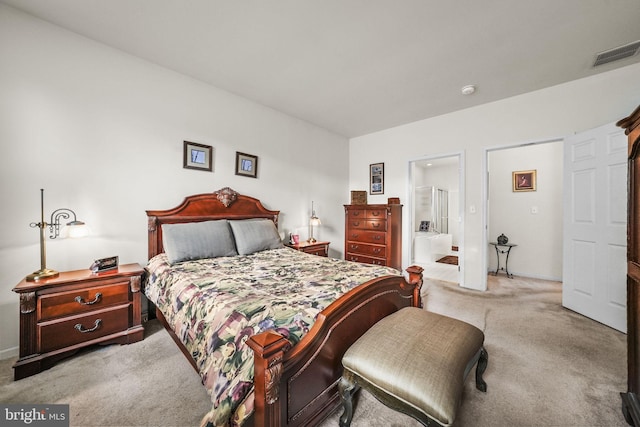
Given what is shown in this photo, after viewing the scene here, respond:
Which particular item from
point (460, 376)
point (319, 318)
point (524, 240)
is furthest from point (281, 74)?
point (524, 240)

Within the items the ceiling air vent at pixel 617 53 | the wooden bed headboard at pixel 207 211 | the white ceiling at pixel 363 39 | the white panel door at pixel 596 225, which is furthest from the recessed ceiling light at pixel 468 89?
the wooden bed headboard at pixel 207 211

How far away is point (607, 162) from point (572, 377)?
2219 millimetres

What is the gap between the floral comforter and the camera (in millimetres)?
1006

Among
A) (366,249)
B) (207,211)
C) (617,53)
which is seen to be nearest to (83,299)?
(207,211)

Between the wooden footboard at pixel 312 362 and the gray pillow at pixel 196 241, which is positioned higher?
the gray pillow at pixel 196 241

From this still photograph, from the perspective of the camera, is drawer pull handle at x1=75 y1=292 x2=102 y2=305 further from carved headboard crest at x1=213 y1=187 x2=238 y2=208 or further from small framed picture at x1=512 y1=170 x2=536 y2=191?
small framed picture at x1=512 y1=170 x2=536 y2=191

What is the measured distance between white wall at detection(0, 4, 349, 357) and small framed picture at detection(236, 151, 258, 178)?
0.07 metres

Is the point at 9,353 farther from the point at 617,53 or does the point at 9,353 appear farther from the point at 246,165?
the point at 617,53

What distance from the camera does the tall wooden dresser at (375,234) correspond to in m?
3.99

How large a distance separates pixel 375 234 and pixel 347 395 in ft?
9.94

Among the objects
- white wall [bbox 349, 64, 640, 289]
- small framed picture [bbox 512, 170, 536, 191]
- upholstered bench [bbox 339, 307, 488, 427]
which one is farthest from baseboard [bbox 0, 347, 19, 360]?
small framed picture [bbox 512, 170, 536, 191]

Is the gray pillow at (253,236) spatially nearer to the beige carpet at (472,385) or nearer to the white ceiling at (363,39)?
the beige carpet at (472,385)

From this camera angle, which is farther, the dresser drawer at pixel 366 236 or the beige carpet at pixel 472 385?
the dresser drawer at pixel 366 236

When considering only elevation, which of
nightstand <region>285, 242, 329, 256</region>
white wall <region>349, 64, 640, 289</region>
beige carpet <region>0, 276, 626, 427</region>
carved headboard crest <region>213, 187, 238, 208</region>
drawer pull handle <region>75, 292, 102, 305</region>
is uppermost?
white wall <region>349, 64, 640, 289</region>
